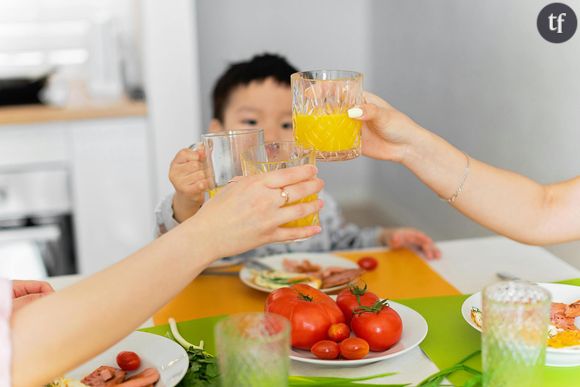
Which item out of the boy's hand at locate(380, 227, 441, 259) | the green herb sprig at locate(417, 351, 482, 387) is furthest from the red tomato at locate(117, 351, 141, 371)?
the boy's hand at locate(380, 227, 441, 259)

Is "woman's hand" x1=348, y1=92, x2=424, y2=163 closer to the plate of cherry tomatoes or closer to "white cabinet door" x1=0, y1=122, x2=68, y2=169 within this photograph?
the plate of cherry tomatoes

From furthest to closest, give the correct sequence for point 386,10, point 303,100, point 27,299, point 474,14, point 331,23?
point 331,23 < point 386,10 < point 474,14 < point 303,100 < point 27,299

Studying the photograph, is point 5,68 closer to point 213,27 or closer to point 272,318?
point 213,27

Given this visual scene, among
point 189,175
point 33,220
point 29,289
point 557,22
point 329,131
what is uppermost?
point 557,22

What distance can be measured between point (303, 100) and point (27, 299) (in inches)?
19.7

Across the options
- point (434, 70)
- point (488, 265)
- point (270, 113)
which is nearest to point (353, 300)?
point (488, 265)

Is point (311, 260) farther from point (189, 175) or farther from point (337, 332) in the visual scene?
point (337, 332)

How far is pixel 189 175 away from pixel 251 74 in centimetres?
64

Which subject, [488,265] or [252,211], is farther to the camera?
[488,265]

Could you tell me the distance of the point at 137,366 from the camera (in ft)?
3.67

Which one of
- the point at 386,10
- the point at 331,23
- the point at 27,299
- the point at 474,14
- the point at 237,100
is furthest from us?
the point at 331,23

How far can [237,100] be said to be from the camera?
2043 mm

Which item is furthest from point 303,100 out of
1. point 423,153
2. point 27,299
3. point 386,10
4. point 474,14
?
point 386,10

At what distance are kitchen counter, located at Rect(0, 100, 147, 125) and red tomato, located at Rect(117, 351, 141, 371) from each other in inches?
65.0
